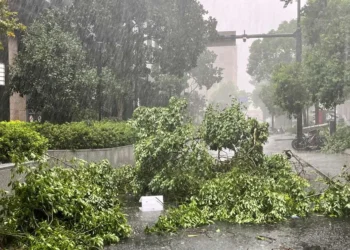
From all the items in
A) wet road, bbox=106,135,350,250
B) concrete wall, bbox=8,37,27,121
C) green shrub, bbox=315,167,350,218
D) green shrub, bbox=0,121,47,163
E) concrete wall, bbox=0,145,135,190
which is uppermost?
concrete wall, bbox=8,37,27,121

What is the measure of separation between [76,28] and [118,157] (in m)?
8.33

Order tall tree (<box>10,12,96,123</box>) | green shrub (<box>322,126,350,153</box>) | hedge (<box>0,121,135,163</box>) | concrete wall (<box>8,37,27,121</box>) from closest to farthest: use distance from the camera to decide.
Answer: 1. hedge (<box>0,121,135,163</box>)
2. tall tree (<box>10,12,96,123</box>)
3. concrete wall (<box>8,37,27,121</box>)
4. green shrub (<box>322,126,350,153</box>)

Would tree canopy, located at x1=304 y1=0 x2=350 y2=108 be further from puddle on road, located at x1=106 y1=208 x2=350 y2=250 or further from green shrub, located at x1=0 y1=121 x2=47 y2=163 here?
green shrub, located at x1=0 y1=121 x2=47 y2=163

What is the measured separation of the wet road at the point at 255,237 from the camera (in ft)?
20.9

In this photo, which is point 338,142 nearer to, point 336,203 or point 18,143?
point 336,203

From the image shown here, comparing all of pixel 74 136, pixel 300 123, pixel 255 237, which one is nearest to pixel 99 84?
pixel 74 136

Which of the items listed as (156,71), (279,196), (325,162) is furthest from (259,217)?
(156,71)

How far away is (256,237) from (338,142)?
57.9 feet

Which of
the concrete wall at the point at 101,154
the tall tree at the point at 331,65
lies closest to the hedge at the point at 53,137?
the concrete wall at the point at 101,154

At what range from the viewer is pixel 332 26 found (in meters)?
22.0

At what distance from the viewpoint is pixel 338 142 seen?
905 inches

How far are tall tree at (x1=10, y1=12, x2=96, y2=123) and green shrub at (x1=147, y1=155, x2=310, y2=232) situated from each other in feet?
28.7

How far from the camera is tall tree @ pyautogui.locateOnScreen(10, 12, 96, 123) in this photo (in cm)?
1573

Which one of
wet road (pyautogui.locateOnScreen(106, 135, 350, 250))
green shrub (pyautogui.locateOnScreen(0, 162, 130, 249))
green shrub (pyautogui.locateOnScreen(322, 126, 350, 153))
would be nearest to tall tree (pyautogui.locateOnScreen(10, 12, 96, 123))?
wet road (pyautogui.locateOnScreen(106, 135, 350, 250))
